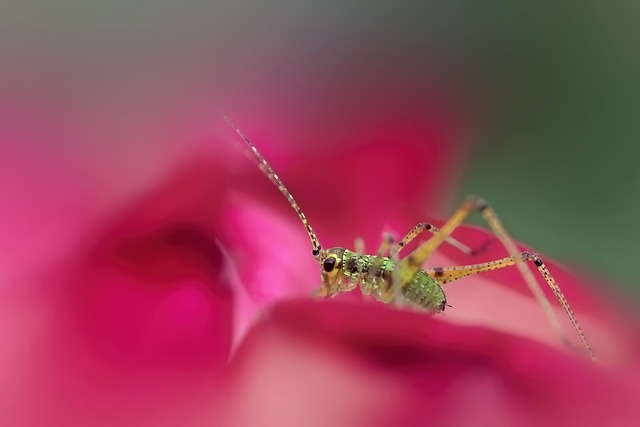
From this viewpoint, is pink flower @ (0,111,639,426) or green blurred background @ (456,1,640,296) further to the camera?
green blurred background @ (456,1,640,296)

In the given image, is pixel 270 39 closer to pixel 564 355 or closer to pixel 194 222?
pixel 194 222

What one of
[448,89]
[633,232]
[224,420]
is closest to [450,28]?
[448,89]

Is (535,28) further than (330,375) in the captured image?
Yes

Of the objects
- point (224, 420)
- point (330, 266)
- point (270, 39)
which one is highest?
point (270, 39)

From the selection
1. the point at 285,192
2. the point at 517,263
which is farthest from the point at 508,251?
the point at 285,192

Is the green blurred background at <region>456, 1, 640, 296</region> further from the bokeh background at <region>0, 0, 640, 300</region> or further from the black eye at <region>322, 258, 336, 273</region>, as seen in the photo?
the black eye at <region>322, 258, 336, 273</region>

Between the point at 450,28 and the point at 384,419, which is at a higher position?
the point at 450,28

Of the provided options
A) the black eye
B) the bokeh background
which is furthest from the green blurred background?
the black eye

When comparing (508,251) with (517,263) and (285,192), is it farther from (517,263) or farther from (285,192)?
(285,192)

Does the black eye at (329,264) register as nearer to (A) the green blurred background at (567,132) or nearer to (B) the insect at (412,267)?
(B) the insect at (412,267)
